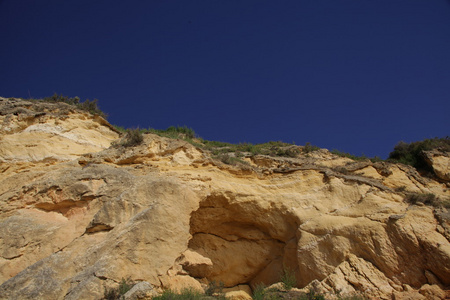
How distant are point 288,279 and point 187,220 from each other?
335 centimetres

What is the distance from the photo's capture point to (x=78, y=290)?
6.97 metres

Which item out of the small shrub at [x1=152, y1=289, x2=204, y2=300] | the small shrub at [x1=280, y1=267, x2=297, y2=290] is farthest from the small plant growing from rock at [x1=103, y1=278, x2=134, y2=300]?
the small shrub at [x1=280, y1=267, x2=297, y2=290]

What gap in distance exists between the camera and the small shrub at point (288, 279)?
9.30m

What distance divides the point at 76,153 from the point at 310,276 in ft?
27.1

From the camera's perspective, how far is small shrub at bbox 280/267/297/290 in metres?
9.30

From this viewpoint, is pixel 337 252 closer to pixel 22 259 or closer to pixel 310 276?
pixel 310 276

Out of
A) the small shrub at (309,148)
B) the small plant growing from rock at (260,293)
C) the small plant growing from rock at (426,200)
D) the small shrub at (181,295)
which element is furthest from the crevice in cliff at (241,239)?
the small shrub at (309,148)

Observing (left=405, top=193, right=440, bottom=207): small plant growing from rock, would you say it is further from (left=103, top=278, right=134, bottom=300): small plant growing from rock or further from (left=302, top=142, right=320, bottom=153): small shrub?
(left=103, top=278, right=134, bottom=300): small plant growing from rock

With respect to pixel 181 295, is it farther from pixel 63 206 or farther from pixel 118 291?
pixel 63 206

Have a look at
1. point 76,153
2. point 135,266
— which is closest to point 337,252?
point 135,266

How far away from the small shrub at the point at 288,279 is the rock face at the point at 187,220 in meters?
0.19

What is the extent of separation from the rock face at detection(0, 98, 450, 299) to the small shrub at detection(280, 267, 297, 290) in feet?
0.62

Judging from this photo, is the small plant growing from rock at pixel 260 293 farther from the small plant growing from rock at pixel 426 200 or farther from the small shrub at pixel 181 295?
the small plant growing from rock at pixel 426 200

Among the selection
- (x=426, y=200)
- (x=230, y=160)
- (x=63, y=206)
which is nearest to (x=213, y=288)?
(x=230, y=160)
